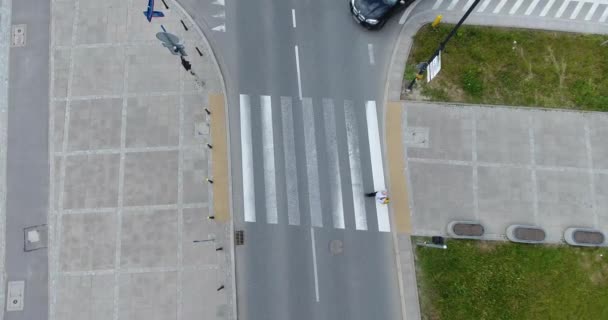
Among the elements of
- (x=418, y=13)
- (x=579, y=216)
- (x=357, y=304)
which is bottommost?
(x=357, y=304)

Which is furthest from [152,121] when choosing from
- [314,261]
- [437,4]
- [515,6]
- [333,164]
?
[515,6]

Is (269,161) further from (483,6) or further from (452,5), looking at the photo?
(483,6)

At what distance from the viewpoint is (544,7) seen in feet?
96.8

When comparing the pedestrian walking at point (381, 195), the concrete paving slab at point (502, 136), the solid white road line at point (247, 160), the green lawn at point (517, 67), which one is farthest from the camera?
the green lawn at point (517, 67)

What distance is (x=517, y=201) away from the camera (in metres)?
26.6

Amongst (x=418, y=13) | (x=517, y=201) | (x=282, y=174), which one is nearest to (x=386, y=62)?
(x=418, y=13)

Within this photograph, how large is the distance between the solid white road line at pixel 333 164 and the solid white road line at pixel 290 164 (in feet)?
7.38

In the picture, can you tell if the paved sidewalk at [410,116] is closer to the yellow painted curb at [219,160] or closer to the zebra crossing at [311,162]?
the zebra crossing at [311,162]

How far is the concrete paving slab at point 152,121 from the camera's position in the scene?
27.1m

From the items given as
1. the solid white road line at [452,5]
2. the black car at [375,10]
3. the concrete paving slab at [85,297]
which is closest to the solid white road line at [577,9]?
the solid white road line at [452,5]

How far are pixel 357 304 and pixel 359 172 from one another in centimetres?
829

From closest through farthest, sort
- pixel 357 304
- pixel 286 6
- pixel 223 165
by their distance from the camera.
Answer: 1. pixel 357 304
2. pixel 223 165
3. pixel 286 6

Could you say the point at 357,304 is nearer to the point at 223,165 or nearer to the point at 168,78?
the point at 223,165

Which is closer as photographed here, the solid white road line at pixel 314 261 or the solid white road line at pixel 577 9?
the solid white road line at pixel 314 261
